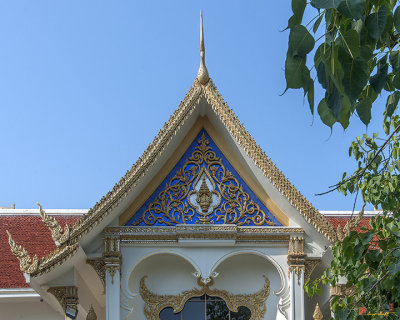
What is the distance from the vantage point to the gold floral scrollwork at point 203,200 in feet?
34.4

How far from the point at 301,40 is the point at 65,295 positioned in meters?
7.33

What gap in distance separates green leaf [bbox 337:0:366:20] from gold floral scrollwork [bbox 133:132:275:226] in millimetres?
7023

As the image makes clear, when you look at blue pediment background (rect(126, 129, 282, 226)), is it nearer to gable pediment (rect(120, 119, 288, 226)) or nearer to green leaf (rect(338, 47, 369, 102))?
gable pediment (rect(120, 119, 288, 226))

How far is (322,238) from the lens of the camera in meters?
10.3

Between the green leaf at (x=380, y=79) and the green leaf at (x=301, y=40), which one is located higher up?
the green leaf at (x=380, y=79)

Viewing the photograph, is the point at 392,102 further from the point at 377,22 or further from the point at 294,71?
the point at 294,71

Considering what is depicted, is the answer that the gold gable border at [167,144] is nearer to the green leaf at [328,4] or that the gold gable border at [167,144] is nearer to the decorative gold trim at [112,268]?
the decorative gold trim at [112,268]

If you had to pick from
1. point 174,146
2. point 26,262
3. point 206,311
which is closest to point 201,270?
point 206,311

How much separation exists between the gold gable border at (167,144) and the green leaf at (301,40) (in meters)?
6.54

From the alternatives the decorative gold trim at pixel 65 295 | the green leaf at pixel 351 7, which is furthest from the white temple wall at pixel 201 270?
the green leaf at pixel 351 7

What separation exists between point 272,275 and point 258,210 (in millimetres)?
975

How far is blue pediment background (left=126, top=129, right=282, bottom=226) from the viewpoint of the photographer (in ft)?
34.4

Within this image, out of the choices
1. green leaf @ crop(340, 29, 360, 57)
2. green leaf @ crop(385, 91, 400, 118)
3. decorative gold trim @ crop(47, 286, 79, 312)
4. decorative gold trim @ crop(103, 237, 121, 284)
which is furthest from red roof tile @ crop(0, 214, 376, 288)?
green leaf @ crop(340, 29, 360, 57)

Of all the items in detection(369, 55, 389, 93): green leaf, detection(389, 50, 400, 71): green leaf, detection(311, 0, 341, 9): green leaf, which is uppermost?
detection(389, 50, 400, 71): green leaf
